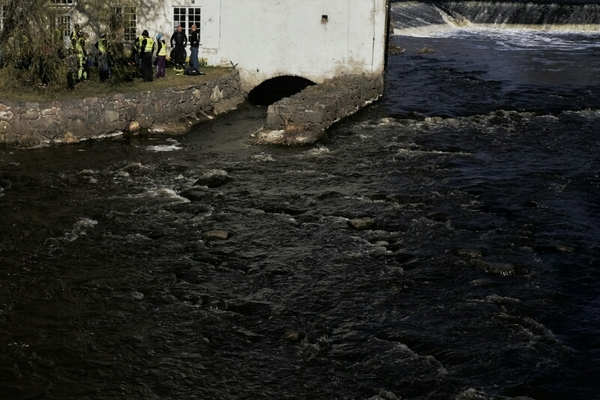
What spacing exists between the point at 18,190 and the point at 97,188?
1721mm

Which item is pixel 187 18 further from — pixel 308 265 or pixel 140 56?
pixel 308 265

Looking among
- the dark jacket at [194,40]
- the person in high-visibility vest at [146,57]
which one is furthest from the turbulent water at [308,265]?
the dark jacket at [194,40]

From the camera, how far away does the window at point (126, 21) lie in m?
28.3

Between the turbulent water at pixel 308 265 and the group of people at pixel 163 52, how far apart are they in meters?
2.66

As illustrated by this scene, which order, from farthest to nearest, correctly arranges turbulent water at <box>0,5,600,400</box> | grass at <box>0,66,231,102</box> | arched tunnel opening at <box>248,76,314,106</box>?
arched tunnel opening at <box>248,76,314,106</box>
grass at <box>0,66,231,102</box>
turbulent water at <box>0,5,600,400</box>

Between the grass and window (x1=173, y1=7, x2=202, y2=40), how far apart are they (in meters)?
2.69

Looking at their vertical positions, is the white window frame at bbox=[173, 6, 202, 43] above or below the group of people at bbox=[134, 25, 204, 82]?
above

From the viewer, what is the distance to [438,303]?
14.4 meters

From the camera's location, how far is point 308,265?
15.8m

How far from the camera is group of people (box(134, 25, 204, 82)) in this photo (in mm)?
26219

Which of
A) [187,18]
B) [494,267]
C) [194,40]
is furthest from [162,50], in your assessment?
[494,267]

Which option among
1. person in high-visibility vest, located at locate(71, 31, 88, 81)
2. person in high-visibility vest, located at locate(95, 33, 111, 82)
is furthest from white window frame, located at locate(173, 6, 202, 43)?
person in high-visibility vest, located at locate(71, 31, 88, 81)

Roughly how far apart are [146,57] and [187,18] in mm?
4076

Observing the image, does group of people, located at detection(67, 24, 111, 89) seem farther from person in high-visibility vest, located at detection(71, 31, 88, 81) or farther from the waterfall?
the waterfall
